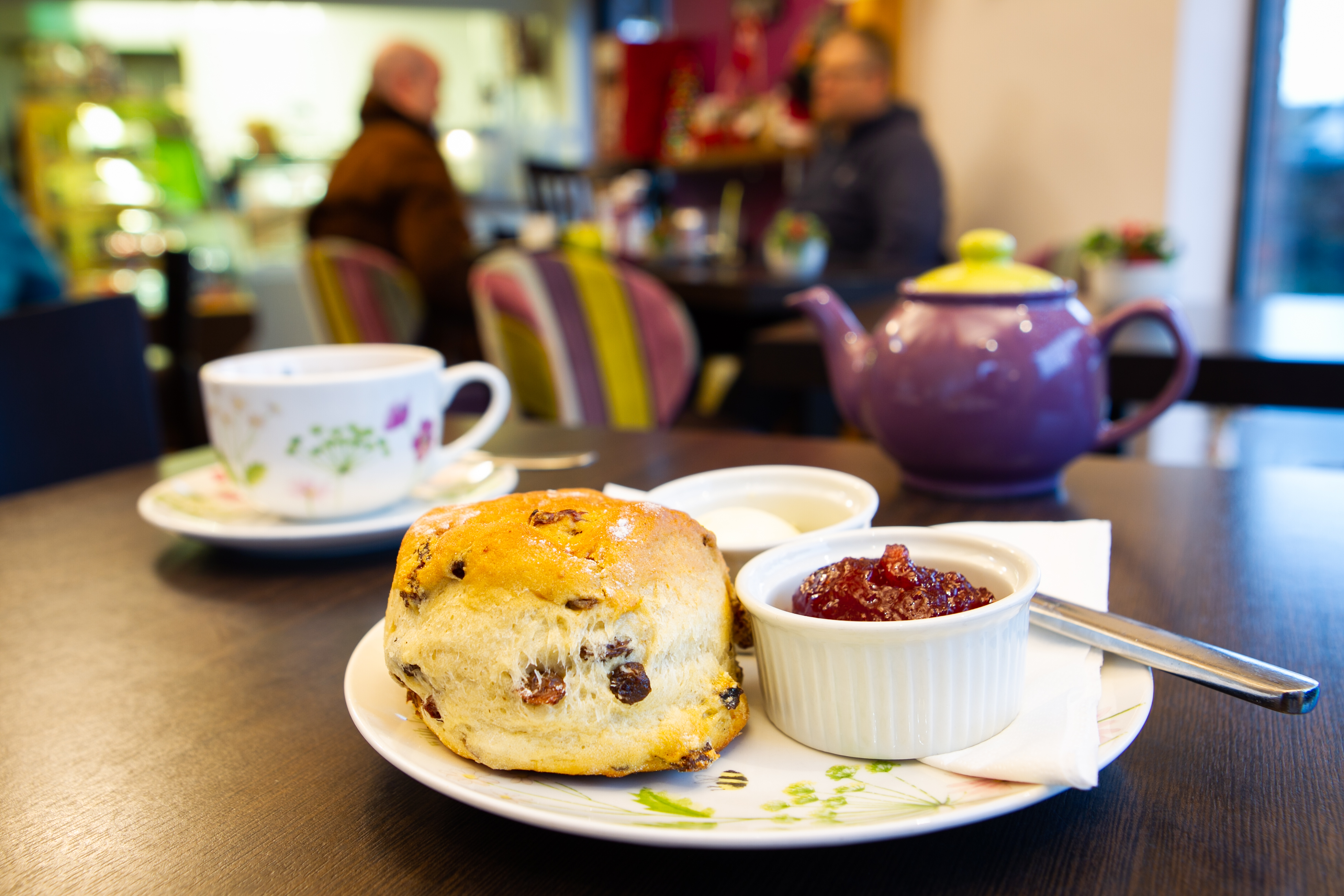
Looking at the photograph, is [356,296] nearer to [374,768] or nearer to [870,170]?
[870,170]

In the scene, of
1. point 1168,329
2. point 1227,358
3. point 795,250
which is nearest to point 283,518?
point 1168,329

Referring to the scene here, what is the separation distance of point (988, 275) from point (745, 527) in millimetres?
373

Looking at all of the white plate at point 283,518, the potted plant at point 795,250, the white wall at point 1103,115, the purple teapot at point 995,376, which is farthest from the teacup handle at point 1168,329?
the white wall at point 1103,115

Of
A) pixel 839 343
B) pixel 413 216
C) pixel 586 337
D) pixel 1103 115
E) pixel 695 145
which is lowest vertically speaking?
pixel 586 337

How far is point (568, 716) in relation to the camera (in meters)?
0.36

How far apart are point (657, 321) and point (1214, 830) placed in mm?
1653

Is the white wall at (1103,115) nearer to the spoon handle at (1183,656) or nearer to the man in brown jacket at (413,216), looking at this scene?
the man in brown jacket at (413,216)

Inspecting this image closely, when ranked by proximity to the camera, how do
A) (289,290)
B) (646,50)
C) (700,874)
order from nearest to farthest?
(700,874)
(289,290)
(646,50)

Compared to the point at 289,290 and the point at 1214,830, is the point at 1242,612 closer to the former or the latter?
the point at 1214,830

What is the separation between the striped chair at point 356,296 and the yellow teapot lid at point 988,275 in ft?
6.82

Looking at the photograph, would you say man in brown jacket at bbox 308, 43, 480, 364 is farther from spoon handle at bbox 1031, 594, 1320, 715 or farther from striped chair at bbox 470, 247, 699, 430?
spoon handle at bbox 1031, 594, 1320, 715

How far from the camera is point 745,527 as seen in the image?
1.78 ft

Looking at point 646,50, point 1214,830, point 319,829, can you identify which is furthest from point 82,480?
point 646,50

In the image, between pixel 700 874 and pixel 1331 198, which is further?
pixel 1331 198
